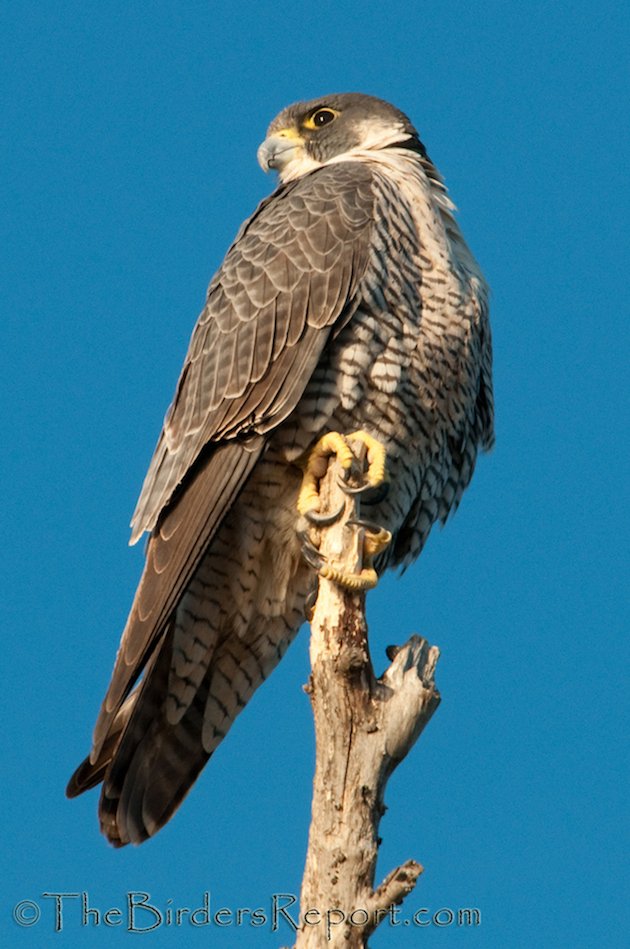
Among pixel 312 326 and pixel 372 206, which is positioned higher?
pixel 372 206

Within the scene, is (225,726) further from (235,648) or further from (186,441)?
(186,441)

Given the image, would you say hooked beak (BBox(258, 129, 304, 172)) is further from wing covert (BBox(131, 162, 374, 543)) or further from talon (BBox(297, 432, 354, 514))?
A: talon (BBox(297, 432, 354, 514))

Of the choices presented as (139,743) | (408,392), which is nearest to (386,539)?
(408,392)

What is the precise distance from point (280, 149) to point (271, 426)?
1.92 metres

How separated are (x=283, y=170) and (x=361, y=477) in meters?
2.11

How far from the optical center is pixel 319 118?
629 centimetres

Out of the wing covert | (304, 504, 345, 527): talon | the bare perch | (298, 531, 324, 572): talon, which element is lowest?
the bare perch

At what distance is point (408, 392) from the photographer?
5164 mm

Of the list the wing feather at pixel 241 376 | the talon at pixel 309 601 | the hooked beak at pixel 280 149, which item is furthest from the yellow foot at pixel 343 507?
the hooked beak at pixel 280 149

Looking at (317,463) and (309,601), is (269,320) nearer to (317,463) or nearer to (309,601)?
(317,463)

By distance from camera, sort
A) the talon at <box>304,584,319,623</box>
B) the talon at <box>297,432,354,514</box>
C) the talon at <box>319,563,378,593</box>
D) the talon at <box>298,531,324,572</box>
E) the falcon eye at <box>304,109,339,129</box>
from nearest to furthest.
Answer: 1. the talon at <box>319,563,378,593</box>
2. the talon at <box>298,531,324,572</box>
3. the talon at <box>297,432,354,514</box>
4. the talon at <box>304,584,319,623</box>
5. the falcon eye at <box>304,109,339,129</box>

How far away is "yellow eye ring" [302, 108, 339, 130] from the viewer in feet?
20.5

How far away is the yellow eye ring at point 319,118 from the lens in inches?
246

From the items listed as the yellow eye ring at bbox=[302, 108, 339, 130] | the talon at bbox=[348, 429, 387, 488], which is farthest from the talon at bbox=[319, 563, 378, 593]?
the yellow eye ring at bbox=[302, 108, 339, 130]
